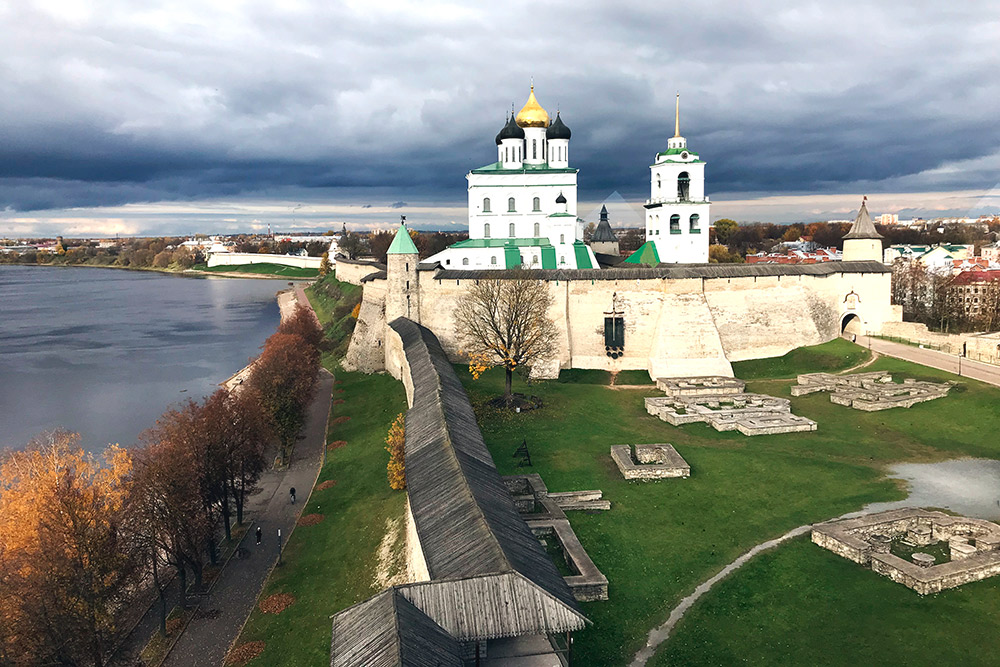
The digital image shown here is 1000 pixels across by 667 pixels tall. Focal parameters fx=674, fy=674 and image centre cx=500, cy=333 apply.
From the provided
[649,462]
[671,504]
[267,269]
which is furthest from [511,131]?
[267,269]

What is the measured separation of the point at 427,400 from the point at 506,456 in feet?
9.60

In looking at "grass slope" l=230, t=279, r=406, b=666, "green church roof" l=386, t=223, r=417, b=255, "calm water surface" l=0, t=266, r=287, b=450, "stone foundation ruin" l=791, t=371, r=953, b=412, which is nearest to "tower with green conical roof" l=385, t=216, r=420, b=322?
"green church roof" l=386, t=223, r=417, b=255

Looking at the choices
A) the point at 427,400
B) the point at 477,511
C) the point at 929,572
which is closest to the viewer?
the point at 477,511

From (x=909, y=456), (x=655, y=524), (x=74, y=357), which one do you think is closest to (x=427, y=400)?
(x=655, y=524)

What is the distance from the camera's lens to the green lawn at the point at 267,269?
93.0 m

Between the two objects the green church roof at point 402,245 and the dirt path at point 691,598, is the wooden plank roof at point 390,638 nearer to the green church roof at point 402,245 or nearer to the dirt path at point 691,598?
the dirt path at point 691,598

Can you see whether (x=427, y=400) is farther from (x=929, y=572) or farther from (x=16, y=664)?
(x=929, y=572)

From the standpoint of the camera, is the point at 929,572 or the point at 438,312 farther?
the point at 438,312

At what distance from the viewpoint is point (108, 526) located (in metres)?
12.3

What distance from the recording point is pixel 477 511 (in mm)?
9938

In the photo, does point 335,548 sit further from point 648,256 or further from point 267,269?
point 267,269

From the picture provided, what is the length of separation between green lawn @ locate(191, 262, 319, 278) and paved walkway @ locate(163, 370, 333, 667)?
226 ft

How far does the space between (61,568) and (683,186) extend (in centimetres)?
3264

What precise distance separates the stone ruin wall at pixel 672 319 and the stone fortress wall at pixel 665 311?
4 centimetres
